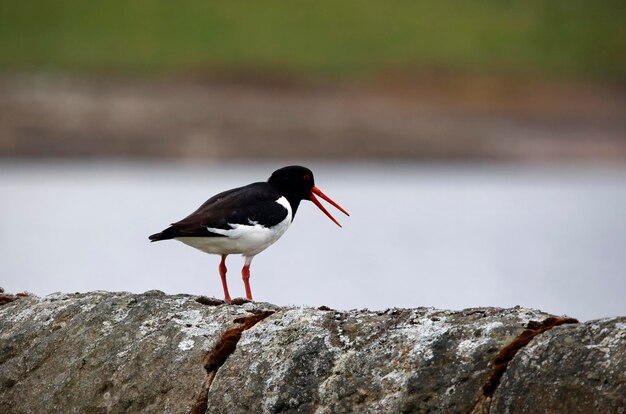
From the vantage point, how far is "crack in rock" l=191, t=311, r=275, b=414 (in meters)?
4.60

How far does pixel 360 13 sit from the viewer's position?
156ft

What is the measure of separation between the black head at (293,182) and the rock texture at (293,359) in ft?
9.94

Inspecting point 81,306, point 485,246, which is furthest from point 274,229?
point 485,246

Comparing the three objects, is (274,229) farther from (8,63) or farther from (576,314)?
(8,63)

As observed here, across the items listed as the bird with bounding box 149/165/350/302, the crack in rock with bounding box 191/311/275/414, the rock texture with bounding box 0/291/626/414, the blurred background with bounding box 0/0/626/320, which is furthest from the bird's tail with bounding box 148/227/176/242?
the blurred background with bounding box 0/0/626/320

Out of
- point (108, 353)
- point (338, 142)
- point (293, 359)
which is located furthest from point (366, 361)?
point (338, 142)

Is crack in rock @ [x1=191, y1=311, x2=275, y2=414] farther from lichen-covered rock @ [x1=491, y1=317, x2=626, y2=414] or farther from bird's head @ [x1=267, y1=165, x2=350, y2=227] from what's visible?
bird's head @ [x1=267, y1=165, x2=350, y2=227]

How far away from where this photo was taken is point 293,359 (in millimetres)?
4531

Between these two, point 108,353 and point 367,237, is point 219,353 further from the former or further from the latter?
point 367,237

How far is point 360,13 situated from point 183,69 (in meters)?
12.3

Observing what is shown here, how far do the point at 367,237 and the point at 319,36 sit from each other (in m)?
23.5

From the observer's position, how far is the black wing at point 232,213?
24.2 ft

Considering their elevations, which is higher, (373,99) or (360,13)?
(360,13)

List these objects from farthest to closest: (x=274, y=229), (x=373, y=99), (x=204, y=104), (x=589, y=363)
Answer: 1. (x=373, y=99)
2. (x=204, y=104)
3. (x=274, y=229)
4. (x=589, y=363)
